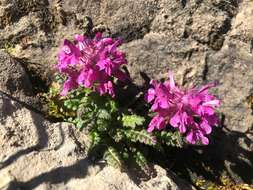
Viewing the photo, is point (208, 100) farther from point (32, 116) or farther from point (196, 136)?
point (32, 116)

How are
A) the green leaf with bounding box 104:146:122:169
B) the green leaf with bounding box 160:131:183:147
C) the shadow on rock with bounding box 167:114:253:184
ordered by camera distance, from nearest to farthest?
1. the green leaf with bounding box 104:146:122:169
2. the green leaf with bounding box 160:131:183:147
3. the shadow on rock with bounding box 167:114:253:184

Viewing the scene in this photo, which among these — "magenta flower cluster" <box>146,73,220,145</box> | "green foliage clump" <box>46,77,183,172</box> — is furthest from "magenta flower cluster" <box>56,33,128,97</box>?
"magenta flower cluster" <box>146,73,220,145</box>

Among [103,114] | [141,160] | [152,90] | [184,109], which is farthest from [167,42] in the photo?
[141,160]

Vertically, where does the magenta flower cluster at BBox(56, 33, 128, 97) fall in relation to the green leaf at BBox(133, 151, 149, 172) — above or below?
above

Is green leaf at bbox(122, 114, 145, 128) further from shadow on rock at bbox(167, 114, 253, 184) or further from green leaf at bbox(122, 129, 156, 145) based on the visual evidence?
shadow on rock at bbox(167, 114, 253, 184)

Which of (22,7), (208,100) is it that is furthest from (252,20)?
(22,7)

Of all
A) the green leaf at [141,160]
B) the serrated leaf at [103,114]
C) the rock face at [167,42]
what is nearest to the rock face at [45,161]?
the green leaf at [141,160]

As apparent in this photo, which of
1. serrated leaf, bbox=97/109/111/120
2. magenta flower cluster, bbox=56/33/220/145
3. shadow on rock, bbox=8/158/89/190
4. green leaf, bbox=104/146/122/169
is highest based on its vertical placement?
magenta flower cluster, bbox=56/33/220/145

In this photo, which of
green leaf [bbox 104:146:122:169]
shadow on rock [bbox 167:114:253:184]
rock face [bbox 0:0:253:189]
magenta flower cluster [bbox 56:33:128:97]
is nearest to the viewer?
green leaf [bbox 104:146:122:169]

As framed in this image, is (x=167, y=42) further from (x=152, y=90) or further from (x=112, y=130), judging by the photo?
(x=112, y=130)
